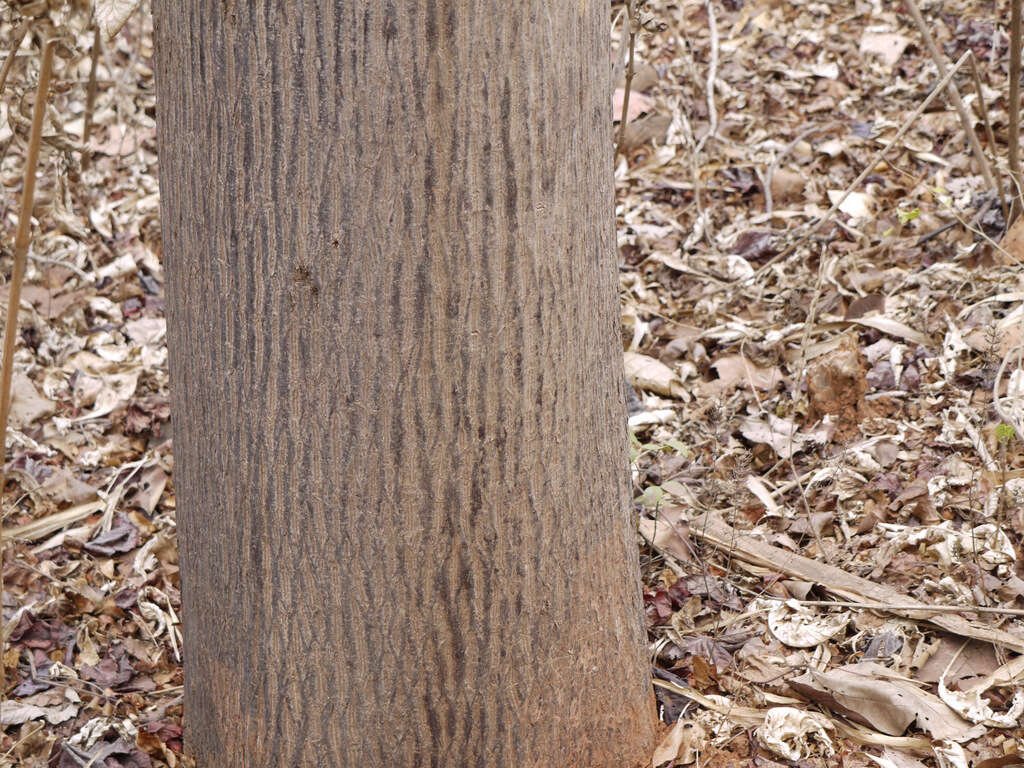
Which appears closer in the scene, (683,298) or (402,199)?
(402,199)

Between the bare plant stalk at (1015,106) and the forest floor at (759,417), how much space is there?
8 cm

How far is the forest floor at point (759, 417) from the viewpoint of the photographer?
88.8 inches

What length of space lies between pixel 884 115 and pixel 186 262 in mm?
3698

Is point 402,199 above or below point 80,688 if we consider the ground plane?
above

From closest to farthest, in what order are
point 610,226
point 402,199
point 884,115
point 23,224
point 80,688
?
point 402,199 → point 23,224 → point 610,226 → point 80,688 → point 884,115

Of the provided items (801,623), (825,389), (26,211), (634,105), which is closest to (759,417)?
(825,389)

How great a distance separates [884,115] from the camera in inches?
180

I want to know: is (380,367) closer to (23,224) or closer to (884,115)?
(23,224)

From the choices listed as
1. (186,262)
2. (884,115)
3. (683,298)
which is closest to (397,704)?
(186,262)

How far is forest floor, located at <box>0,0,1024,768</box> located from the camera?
88.8 inches

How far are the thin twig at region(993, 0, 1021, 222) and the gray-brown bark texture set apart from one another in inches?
87.3

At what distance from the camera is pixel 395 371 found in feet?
5.48

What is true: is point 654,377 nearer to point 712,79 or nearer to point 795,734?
point 795,734

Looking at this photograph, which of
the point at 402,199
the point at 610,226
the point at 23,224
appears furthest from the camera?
the point at 610,226
